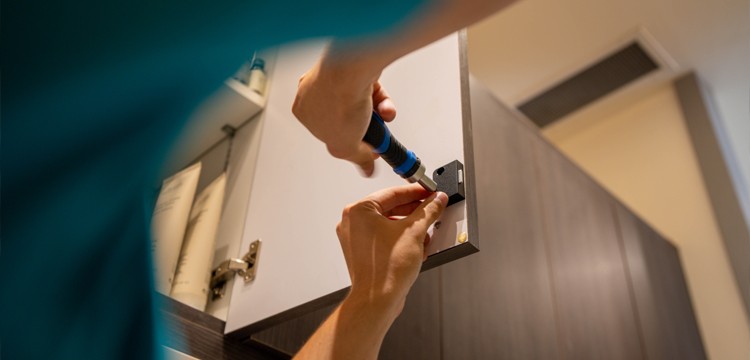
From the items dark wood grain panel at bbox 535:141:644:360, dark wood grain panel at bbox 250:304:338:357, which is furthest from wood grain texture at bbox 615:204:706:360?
dark wood grain panel at bbox 250:304:338:357

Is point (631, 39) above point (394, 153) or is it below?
above

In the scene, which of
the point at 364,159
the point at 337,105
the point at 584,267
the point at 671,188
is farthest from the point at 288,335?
the point at 671,188

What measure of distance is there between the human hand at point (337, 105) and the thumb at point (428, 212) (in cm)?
9

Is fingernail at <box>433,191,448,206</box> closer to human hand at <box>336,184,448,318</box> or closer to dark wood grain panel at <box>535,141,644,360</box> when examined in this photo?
human hand at <box>336,184,448,318</box>

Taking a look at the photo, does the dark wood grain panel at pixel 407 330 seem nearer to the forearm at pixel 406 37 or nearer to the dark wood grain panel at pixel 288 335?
the dark wood grain panel at pixel 288 335

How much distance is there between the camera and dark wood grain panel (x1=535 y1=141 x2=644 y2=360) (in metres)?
1.36

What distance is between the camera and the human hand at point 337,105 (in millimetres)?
577

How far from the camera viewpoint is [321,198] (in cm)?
90

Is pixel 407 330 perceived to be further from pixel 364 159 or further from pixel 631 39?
pixel 631 39

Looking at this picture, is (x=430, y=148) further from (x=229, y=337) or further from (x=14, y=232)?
(x=14, y=232)

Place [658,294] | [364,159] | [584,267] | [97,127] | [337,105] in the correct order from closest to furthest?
[97,127], [337,105], [364,159], [584,267], [658,294]

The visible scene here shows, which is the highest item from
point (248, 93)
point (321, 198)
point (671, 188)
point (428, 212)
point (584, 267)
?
point (671, 188)

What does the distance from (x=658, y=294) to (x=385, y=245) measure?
1338 millimetres

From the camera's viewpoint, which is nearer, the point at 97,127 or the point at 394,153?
the point at 97,127
